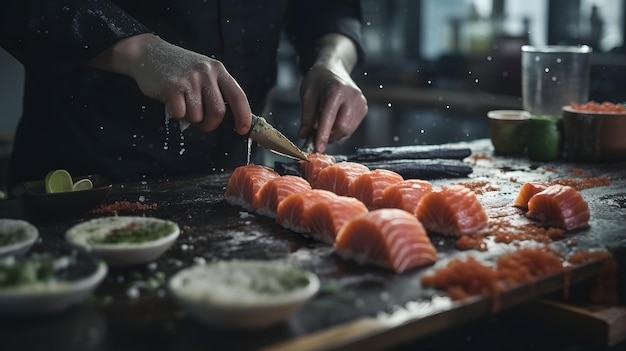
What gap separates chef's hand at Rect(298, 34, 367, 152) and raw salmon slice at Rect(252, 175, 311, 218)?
654 millimetres

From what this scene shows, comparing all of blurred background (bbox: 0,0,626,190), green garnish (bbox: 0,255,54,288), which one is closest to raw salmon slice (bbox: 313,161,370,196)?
green garnish (bbox: 0,255,54,288)

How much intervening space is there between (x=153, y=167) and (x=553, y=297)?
75.8 inches

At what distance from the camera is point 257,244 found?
81.5 inches

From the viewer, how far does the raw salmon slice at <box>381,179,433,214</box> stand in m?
2.33

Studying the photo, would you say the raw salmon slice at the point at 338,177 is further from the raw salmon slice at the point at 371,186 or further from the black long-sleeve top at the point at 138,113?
the black long-sleeve top at the point at 138,113

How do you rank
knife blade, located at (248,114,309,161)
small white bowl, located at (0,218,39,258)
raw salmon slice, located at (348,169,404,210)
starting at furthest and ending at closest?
1. knife blade, located at (248,114,309,161)
2. raw salmon slice, located at (348,169,404,210)
3. small white bowl, located at (0,218,39,258)

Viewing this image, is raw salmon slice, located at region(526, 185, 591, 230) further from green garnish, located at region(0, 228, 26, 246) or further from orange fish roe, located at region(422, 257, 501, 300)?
green garnish, located at region(0, 228, 26, 246)

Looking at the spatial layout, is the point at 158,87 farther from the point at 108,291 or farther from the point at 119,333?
the point at 119,333

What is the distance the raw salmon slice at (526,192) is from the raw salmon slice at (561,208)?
119mm

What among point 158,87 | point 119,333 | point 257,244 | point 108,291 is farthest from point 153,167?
point 119,333

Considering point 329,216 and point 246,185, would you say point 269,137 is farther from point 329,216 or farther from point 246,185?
point 329,216

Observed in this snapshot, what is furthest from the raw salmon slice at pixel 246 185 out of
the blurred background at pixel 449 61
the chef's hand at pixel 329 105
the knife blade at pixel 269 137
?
the blurred background at pixel 449 61

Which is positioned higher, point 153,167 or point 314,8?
point 314,8

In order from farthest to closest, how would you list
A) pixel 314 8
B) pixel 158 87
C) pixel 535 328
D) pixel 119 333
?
pixel 314 8
pixel 158 87
pixel 535 328
pixel 119 333
